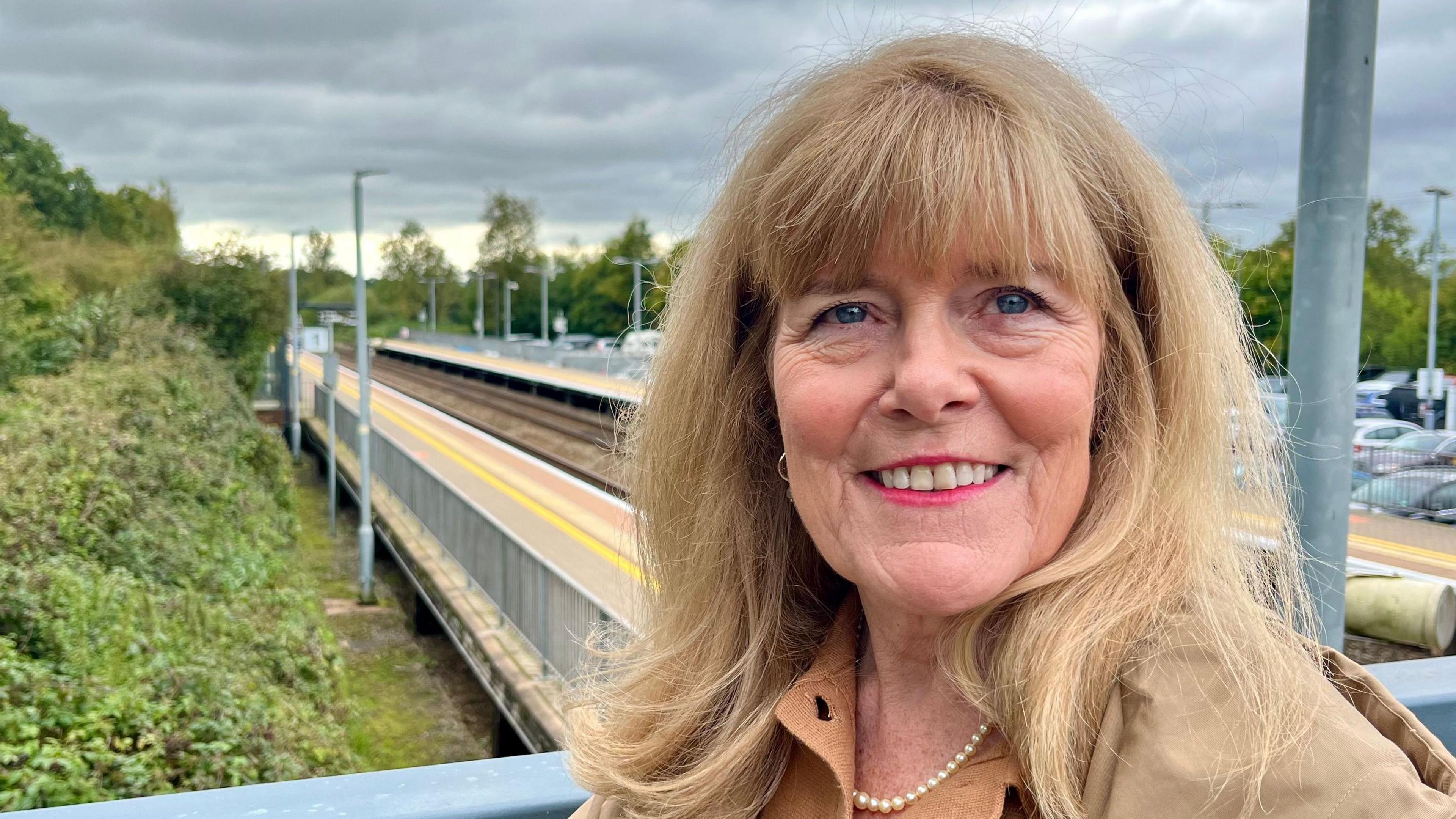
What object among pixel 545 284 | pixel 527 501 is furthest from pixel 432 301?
pixel 527 501

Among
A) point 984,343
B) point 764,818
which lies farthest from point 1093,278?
point 764,818

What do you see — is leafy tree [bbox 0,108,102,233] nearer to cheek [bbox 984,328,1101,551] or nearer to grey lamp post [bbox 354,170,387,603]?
grey lamp post [bbox 354,170,387,603]

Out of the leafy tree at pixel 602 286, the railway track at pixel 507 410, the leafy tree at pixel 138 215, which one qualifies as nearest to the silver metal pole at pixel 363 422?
the railway track at pixel 507 410

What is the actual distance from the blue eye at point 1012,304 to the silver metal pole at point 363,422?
62.8ft

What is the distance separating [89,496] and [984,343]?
8540mm

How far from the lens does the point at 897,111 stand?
1273 mm

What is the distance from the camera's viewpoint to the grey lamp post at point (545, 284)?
60000 millimetres

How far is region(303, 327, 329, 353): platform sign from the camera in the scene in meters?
23.0

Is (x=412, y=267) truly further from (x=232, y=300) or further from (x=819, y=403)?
(x=819, y=403)

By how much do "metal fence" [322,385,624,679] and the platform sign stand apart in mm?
4793

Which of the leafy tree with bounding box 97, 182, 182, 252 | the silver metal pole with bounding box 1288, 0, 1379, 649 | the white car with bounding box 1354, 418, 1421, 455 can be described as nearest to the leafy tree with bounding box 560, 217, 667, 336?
the leafy tree with bounding box 97, 182, 182, 252

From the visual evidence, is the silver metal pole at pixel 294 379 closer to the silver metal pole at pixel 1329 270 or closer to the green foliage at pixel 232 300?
the green foliage at pixel 232 300

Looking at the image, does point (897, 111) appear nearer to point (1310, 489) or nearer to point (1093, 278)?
point (1093, 278)

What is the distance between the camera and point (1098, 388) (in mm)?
1380
